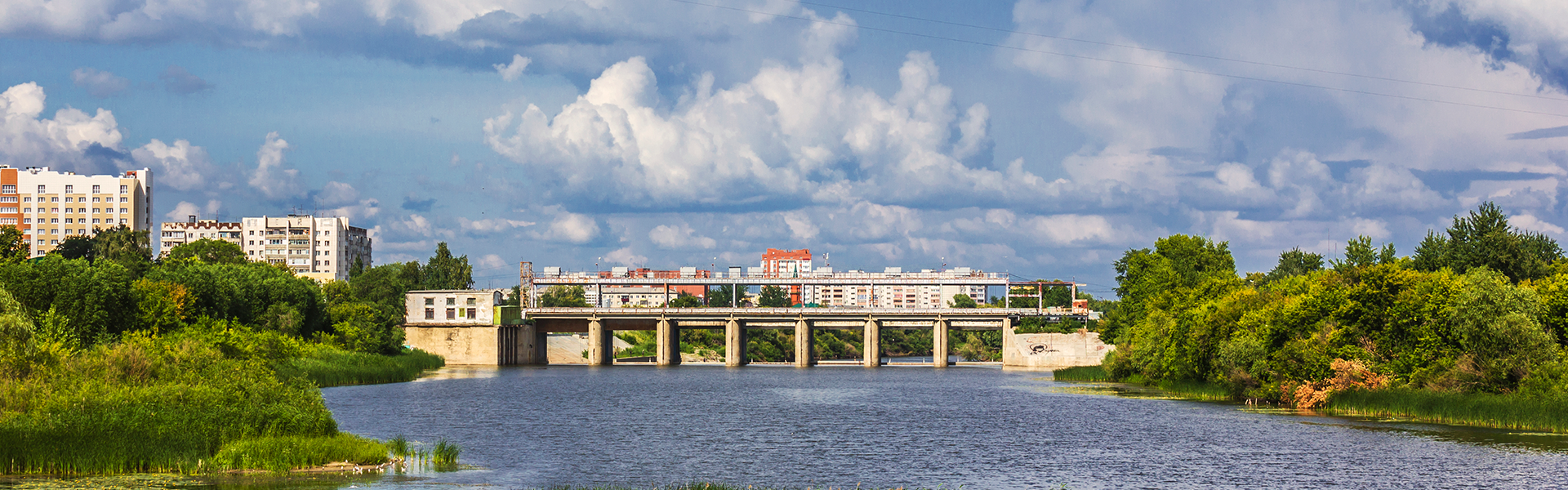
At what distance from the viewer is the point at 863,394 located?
100312mm

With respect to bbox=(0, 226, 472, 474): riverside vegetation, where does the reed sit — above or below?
below

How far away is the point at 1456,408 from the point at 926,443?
27.1m

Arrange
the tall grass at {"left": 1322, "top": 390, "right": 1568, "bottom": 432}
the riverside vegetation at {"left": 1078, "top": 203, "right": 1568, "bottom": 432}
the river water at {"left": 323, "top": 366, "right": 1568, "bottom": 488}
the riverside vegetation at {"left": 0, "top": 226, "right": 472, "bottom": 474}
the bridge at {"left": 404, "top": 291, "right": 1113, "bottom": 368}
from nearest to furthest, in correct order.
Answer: the riverside vegetation at {"left": 0, "top": 226, "right": 472, "bottom": 474}, the river water at {"left": 323, "top": 366, "right": 1568, "bottom": 488}, the tall grass at {"left": 1322, "top": 390, "right": 1568, "bottom": 432}, the riverside vegetation at {"left": 1078, "top": 203, "right": 1568, "bottom": 432}, the bridge at {"left": 404, "top": 291, "right": 1113, "bottom": 368}

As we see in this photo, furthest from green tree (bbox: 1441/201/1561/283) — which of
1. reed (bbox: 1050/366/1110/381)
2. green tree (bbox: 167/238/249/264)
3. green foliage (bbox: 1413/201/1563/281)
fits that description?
green tree (bbox: 167/238/249/264)

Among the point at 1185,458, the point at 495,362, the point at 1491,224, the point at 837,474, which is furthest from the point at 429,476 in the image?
the point at 495,362

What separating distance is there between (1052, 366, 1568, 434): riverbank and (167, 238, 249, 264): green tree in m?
158

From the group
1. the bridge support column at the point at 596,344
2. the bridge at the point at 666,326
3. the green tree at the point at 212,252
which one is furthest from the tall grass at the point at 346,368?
the green tree at the point at 212,252

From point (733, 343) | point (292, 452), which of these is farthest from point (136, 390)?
point (733, 343)

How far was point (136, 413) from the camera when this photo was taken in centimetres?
4272

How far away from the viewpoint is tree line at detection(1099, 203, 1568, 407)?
62062mm

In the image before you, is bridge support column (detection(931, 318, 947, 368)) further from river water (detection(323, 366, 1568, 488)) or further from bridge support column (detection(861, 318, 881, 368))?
river water (detection(323, 366, 1568, 488))

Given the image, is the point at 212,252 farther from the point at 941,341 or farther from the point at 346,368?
the point at 941,341

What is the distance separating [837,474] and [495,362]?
12593 centimetres

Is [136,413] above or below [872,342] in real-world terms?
above
